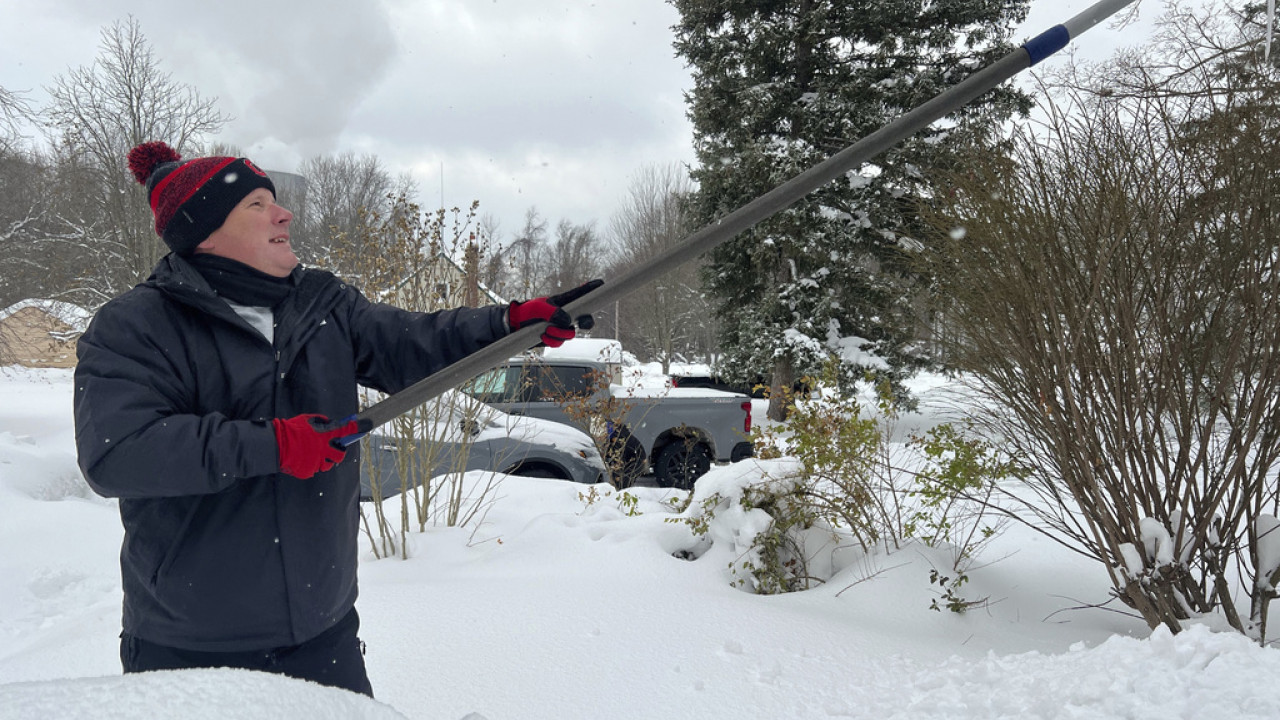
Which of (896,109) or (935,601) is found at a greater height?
(896,109)

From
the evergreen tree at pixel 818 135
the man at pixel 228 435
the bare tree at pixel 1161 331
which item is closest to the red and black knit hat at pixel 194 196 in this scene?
the man at pixel 228 435

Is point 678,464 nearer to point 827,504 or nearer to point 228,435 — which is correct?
point 827,504

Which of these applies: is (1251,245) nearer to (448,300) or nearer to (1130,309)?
(1130,309)

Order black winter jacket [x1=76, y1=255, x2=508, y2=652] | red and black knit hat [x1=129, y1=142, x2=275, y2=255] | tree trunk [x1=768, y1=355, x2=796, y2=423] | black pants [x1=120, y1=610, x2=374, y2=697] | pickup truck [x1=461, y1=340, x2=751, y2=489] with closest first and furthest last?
black winter jacket [x1=76, y1=255, x2=508, y2=652]
black pants [x1=120, y1=610, x2=374, y2=697]
red and black knit hat [x1=129, y1=142, x2=275, y2=255]
pickup truck [x1=461, y1=340, x2=751, y2=489]
tree trunk [x1=768, y1=355, x2=796, y2=423]

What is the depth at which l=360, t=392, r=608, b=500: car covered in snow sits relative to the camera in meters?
5.00

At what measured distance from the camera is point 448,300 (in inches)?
209

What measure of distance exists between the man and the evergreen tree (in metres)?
11.3

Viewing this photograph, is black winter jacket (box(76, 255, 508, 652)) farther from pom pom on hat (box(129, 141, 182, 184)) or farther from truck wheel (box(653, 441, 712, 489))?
truck wheel (box(653, 441, 712, 489))

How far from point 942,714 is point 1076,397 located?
1.62 m

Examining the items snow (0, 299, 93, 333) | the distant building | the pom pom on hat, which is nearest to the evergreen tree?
the pom pom on hat

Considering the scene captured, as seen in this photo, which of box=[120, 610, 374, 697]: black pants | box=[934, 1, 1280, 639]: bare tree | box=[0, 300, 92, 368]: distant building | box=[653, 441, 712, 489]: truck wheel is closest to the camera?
box=[120, 610, 374, 697]: black pants

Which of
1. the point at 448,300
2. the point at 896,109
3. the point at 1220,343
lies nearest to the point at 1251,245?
the point at 1220,343

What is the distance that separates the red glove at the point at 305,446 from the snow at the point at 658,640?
1.73ft

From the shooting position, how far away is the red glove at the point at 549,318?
1.80 metres
